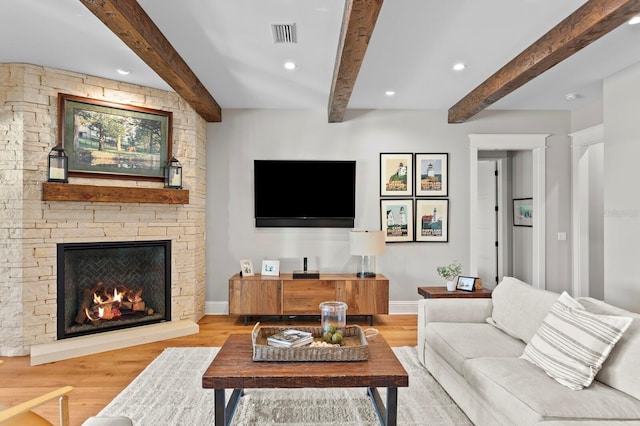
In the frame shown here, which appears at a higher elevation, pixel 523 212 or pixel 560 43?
pixel 560 43

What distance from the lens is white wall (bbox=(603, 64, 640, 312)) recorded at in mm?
3529

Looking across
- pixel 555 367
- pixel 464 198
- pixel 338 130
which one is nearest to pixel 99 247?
pixel 338 130

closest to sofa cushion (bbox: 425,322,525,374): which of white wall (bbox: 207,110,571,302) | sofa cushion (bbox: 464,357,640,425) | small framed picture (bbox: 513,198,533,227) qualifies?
sofa cushion (bbox: 464,357,640,425)

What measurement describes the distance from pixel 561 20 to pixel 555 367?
230 centimetres

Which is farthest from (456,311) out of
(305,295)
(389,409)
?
(305,295)

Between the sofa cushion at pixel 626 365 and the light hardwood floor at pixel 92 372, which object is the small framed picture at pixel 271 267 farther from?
the sofa cushion at pixel 626 365

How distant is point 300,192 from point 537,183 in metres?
3.06

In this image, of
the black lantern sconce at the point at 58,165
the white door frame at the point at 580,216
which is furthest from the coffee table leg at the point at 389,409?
the white door frame at the point at 580,216

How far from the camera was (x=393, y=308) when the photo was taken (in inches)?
196

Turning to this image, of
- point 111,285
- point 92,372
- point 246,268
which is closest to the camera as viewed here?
point 92,372

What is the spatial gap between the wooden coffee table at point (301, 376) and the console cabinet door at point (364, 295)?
2.25m

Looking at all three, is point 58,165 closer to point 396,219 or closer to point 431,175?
point 396,219

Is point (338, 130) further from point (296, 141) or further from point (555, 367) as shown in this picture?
point (555, 367)

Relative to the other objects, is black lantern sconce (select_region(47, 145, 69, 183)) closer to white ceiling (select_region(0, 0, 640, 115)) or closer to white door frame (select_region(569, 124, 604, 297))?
white ceiling (select_region(0, 0, 640, 115))
